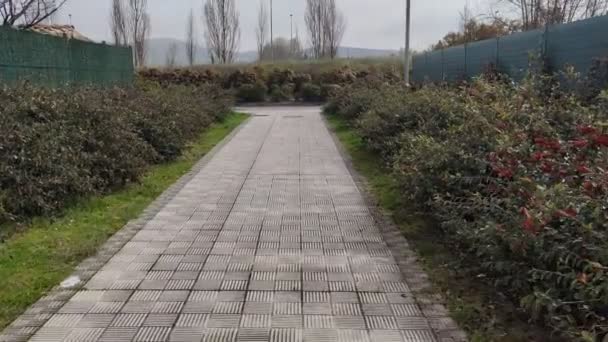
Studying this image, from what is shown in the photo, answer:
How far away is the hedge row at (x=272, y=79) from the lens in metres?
33.7

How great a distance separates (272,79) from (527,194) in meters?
31.8

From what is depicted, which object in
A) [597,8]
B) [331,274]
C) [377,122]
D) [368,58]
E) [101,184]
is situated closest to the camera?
[331,274]

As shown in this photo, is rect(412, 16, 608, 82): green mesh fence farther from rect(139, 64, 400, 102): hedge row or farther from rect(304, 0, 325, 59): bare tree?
rect(304, 0, 325, 59): bare tree

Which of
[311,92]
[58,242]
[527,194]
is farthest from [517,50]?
[311,92]

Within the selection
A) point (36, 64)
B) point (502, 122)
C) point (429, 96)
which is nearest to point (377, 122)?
point (429, 96)

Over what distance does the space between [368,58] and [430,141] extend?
116ft

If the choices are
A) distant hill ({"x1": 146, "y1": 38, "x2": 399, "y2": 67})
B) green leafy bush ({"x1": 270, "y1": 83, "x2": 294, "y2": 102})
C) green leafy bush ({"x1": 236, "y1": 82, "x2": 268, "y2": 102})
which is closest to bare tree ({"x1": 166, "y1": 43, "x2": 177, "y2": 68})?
distant hill ({"x1": 146, "y1": 38, "x2": 399, "y2": 67})

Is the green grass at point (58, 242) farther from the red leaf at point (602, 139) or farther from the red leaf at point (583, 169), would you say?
the red leaf at point (602, 139)

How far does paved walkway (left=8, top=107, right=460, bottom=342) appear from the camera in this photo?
136 inches

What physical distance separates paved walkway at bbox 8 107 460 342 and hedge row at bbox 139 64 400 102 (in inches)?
1044

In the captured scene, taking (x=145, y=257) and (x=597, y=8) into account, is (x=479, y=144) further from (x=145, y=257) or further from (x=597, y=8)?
(x=597, y=8)

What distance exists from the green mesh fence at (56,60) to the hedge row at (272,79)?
62.7 feet

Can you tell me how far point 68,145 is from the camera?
22.4 ft

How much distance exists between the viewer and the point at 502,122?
5266mm
